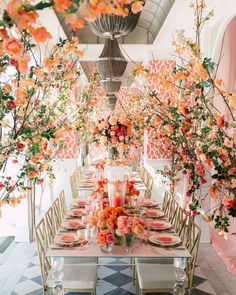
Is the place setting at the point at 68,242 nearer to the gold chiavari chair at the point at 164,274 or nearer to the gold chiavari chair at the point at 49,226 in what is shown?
the gold chiavari chair at the point at 49,226

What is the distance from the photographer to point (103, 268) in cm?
440

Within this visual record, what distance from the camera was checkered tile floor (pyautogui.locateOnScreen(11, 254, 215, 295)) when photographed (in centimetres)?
373

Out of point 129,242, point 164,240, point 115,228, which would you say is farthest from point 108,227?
point 164,240

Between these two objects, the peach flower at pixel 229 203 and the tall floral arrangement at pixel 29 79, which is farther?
the peach flower at pixel 229 203

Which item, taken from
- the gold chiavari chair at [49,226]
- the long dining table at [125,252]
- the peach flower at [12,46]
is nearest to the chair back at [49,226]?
the gold chiavari chair at [49,226]

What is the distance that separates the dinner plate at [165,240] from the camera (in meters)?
3.02

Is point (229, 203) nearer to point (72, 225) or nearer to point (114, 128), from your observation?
point (72, 225)

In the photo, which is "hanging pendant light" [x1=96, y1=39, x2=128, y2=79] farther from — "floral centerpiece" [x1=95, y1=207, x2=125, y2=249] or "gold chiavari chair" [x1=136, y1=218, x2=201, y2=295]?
"gold chiavari chair" [x1=136, y1=218, x2=201, y2=295]

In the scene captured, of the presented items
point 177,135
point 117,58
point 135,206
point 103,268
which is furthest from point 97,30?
point 103,268

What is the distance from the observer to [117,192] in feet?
12.0

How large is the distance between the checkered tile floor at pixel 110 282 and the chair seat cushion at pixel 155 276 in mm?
289

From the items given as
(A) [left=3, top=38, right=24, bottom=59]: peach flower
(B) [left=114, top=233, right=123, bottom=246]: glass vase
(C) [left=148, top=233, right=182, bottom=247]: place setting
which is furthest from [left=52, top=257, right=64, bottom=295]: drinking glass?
(A) [left=3, top=38, right=24, bottom=59]: peach flower

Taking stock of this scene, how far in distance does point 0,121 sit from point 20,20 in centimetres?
165

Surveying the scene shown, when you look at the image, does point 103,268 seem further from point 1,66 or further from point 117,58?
point 1,66
